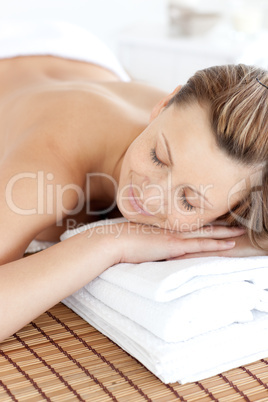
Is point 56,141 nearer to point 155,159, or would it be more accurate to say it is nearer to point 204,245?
point 155,159

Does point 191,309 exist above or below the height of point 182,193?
below

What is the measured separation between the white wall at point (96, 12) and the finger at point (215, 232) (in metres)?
2.30

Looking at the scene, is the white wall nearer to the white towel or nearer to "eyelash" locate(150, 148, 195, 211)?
the white towel

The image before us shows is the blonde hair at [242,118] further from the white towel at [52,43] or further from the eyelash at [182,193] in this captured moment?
the white towel at [52,43]

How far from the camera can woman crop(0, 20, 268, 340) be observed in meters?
1.13

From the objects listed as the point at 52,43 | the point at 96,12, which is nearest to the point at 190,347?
the point at 52,43

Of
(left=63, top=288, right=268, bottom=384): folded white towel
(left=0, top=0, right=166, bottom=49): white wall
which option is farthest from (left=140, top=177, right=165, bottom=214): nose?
(left=0, top=0, right=166, bottom=49): white wall

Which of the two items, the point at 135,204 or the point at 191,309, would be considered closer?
the point at 191,309

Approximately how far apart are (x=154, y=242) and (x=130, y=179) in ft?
0.50

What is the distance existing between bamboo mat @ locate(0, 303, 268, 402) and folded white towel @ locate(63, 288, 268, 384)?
2 cm

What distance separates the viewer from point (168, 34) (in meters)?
3.27

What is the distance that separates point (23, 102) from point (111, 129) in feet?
0.95

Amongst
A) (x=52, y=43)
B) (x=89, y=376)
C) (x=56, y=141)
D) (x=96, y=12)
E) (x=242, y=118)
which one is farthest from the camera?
(x=96, y=12)

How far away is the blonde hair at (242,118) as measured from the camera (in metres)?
1.12
